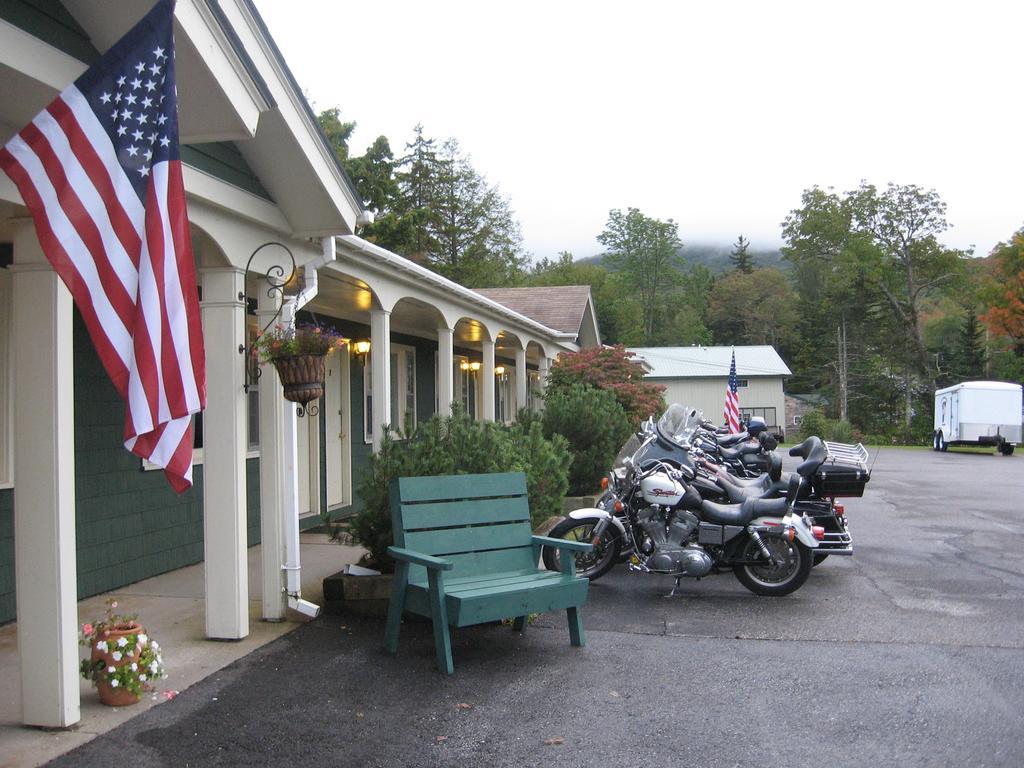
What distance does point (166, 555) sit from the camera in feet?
26.8

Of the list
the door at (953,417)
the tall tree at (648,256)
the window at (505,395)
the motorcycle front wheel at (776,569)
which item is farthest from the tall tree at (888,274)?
the motorcycle front wheel at (776,569)

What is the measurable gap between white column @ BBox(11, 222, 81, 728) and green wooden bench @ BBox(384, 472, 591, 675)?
1871 millimetres

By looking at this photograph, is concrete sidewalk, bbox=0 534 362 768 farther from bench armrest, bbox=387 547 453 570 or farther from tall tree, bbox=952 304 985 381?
tall tree, bbox=952 304 985 381

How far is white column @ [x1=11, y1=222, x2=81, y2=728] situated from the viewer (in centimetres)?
413

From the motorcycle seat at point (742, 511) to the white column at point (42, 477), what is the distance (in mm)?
4882

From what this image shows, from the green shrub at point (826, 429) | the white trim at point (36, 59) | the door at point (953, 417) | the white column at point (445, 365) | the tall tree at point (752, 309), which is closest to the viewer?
the white trim at point (36, 59)

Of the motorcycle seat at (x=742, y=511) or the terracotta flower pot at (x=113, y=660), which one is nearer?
the terracotta flower pot at (x=113, y=660)

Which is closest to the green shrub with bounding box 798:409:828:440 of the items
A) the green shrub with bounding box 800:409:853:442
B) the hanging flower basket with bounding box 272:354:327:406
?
the green shrub with bounding box 800:409:853:442

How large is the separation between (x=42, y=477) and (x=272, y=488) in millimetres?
2318

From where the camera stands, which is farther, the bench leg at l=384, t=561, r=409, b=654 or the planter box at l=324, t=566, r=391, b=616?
the planter box at l=324, t=566, r=391, b=616

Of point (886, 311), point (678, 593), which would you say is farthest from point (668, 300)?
point (678, 593)

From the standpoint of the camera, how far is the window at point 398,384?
12867 mm

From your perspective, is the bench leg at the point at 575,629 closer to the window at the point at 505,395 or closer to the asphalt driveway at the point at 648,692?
the asphalt driveway at the point at 648,692

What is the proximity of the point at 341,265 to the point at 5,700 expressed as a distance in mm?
4259
